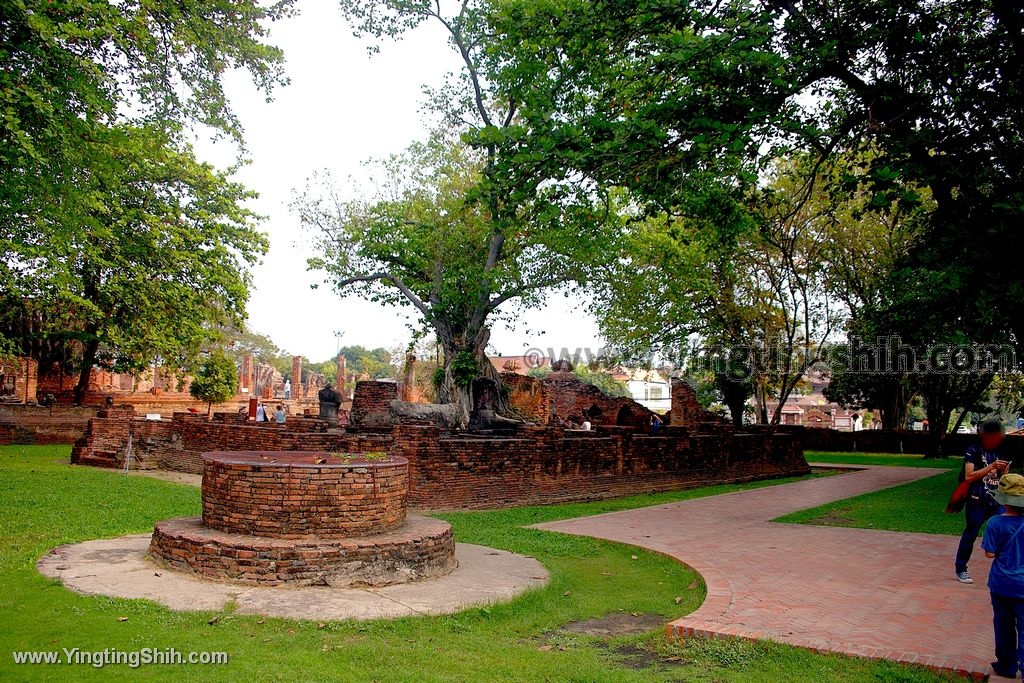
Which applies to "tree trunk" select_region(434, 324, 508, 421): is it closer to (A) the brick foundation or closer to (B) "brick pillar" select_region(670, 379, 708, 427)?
(A) the brick foundation

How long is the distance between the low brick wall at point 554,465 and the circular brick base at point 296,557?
182 inches

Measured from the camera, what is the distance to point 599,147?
9.91 metres

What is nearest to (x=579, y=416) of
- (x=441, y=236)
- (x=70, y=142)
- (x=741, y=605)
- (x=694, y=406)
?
(x=694, y=406)

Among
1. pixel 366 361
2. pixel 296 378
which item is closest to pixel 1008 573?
pixel 296 378

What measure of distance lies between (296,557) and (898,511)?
33.3 ft

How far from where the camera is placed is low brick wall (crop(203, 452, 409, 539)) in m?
6.56

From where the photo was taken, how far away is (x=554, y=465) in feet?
44.3

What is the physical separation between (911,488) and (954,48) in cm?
997

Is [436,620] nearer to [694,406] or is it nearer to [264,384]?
[694,406]

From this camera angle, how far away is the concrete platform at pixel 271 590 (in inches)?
218

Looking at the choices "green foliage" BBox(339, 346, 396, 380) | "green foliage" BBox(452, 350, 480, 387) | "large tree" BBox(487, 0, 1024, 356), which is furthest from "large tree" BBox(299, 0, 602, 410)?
"green foliage" BBox(339, 346, 396, 380)

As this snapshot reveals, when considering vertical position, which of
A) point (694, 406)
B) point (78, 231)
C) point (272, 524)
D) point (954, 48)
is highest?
point (954, 48)

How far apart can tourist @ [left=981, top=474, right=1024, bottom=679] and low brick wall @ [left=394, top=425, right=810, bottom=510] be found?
800 cm

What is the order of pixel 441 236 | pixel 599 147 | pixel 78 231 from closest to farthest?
pixel 599 147
pixel 78 231
pixel 441 236
